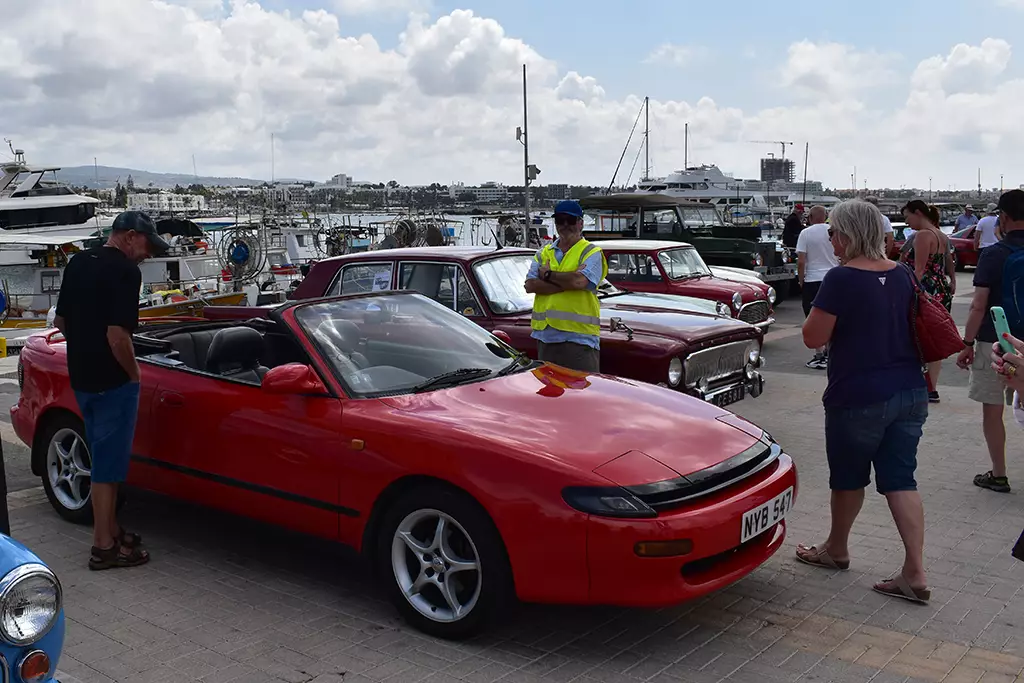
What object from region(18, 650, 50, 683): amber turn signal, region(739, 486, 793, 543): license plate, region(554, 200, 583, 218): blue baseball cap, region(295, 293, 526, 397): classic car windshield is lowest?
region(739, 486, 793, 543): license plate

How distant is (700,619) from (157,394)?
3.09 meters

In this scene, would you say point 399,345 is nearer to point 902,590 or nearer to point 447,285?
point 902,590

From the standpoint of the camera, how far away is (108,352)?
16.1ft

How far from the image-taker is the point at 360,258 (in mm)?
8602

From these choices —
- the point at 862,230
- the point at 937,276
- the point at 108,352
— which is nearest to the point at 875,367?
the point at 862,230

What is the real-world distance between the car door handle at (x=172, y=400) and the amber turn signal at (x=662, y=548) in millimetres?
2713

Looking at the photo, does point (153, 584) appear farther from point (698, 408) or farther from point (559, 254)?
point (559, 254)


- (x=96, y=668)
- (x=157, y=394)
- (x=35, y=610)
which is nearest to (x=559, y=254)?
(x=157, y=394)

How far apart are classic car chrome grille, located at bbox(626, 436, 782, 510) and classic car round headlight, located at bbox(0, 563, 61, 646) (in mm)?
2079

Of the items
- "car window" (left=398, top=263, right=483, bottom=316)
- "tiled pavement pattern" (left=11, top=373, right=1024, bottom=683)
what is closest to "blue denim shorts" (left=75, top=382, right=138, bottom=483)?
"tiled pavement pattern" (left=11, top=373, right=1024, bottom=683)

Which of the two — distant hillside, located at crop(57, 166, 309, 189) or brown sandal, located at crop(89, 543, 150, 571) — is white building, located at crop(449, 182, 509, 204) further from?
brown sandal, located at crop(89, 543, 150, 571)

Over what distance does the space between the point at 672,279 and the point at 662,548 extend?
8619mm

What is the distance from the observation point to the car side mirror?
179 inches

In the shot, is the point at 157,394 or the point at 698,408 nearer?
the point at 698,408
